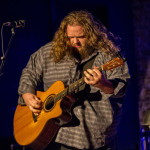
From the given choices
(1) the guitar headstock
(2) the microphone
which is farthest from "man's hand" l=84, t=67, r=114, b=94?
(2) the microphone

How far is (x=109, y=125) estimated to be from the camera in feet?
6.86

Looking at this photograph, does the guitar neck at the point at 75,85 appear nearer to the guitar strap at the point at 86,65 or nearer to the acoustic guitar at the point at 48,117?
the acoustic guitar at the point at 48,117

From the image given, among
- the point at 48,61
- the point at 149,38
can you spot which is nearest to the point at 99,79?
the point at 48,61

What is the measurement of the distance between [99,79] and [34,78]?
982 mm

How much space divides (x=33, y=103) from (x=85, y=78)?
744 mm

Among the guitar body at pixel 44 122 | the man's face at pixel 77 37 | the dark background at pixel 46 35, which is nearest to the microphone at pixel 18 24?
the man's face at pixel 77 37

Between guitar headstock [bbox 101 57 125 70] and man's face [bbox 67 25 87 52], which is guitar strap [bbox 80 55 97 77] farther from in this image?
guitar headstock [bbox 101 57 125 70]

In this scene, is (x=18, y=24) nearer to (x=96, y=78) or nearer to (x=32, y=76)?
(x=32, y=76)

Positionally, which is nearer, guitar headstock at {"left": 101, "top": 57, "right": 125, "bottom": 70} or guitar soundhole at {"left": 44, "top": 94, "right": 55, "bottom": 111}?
guitar headstock at {"left": 101, "top": 57, "right": 125, "bottom": 70}

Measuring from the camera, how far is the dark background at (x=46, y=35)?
3.82 metres

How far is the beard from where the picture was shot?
2.29 m

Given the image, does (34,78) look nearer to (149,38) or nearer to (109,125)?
(109,125)

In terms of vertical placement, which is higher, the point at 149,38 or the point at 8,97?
the point at 149,38

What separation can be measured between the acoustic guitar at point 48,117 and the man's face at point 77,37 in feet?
1.32
